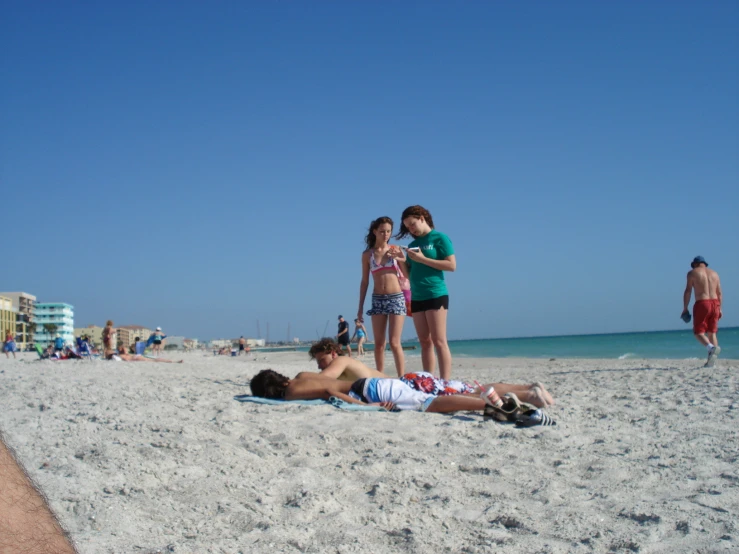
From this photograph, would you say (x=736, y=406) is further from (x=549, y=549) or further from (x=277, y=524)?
(x=277, y=524)

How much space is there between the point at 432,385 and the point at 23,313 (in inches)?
3299

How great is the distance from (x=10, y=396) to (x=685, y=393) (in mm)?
5599

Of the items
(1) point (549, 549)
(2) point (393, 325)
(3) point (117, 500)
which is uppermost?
(2) point (393, 325)

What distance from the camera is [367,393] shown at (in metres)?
4.28

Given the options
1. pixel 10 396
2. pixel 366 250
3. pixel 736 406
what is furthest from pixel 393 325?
pixel 10 396

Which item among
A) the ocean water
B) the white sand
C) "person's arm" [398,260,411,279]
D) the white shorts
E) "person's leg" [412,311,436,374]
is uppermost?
"person's arm" [398,260,411,279]

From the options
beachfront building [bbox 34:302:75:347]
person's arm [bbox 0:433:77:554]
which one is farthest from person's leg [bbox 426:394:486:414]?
beachfront building [bbox 34:302:75:347]

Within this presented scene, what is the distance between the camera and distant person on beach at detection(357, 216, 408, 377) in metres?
5.71

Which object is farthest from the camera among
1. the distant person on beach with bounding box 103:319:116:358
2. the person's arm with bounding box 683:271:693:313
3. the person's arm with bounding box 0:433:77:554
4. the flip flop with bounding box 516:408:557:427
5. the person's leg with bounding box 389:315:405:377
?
the distant person on beach with bounding box 103:319:116:358

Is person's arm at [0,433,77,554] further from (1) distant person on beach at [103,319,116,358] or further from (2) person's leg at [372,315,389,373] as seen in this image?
(1) distant person on beach at [103,319,116,358]

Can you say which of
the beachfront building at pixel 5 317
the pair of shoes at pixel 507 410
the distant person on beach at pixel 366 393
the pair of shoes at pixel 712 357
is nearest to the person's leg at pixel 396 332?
the distant person on beach at pixel 366 393

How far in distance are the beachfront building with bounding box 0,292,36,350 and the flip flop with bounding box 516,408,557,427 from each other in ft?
252

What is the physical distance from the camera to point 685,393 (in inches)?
197

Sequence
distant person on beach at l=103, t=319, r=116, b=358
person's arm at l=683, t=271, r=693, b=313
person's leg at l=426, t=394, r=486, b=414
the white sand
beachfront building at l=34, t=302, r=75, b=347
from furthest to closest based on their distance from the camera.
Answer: beachfront building at l=34, t=302, r=75, b=347
distant person on beach at l=103, t=319, r=116, b=358
person's arm at l=683, t=271, r=693, b=313
person's leg at l=426, t=394, r=486, b=414
the white sand
